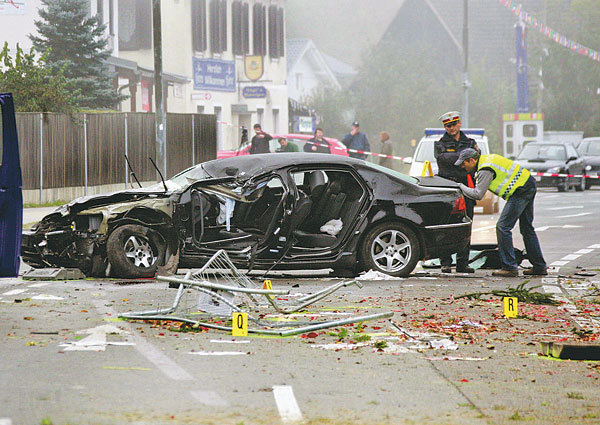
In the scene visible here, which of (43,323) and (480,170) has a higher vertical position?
(480,170)

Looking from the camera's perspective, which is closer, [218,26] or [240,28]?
[218,26]

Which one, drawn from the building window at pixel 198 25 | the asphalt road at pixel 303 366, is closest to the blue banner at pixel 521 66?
the building window at pixel 198 25

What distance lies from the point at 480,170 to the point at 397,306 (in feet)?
10.5

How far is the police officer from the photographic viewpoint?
13383 mm

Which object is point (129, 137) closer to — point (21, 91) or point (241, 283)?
point (21, 91)

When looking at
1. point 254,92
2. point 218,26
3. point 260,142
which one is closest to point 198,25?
point 218,26

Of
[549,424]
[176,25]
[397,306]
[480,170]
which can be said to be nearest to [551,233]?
[480,170]

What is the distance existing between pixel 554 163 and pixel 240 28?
63.1ft

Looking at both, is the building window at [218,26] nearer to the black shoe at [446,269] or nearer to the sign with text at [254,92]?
the sign with text at [254,92]

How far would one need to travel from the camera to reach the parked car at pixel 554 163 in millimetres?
34312

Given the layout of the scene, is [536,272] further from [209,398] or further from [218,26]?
[218,26]

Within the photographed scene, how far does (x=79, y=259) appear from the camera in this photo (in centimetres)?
1280

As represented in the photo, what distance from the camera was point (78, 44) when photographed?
1407 inches

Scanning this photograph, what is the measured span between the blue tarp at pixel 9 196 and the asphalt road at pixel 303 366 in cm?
51
